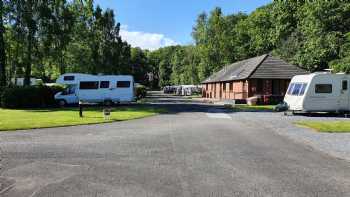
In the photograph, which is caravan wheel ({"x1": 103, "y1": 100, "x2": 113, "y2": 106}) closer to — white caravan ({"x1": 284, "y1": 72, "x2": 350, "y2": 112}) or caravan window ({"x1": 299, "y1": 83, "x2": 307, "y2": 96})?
white caravan ({"x1": 284, "y1": 72, "x2": 350, "y2": 112})

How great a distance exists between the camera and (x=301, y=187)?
308 inches

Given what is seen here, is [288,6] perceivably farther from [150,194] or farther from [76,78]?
[150,194]

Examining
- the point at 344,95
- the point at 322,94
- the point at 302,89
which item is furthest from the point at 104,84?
the point at 344,95

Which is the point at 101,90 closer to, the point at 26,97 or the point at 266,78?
the point at 26,97

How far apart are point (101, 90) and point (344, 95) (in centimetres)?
2065

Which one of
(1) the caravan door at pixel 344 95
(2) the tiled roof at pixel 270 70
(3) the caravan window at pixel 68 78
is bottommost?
(1) the caravan door at pixel 344 95

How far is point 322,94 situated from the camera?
26172mm

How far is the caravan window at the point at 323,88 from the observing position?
26047mm

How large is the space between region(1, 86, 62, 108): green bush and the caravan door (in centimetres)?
2342

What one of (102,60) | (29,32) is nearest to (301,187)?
(29,32)

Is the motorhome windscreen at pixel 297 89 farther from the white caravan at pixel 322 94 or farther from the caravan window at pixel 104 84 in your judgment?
the caravan window at pixel 104 84

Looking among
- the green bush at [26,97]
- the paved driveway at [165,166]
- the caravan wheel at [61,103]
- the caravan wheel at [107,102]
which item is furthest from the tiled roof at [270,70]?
the paved driveway at [165,166]

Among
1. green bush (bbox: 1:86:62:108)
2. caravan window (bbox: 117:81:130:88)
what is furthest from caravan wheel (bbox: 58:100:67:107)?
caravan window (bbox: 117:81:130:88)

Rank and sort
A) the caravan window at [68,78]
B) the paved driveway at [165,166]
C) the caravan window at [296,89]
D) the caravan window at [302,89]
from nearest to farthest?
the paved driveway at [165,166]
the caravan window at [302,89]
the caravan window at [296,89]
the caravan window at [68,78]
